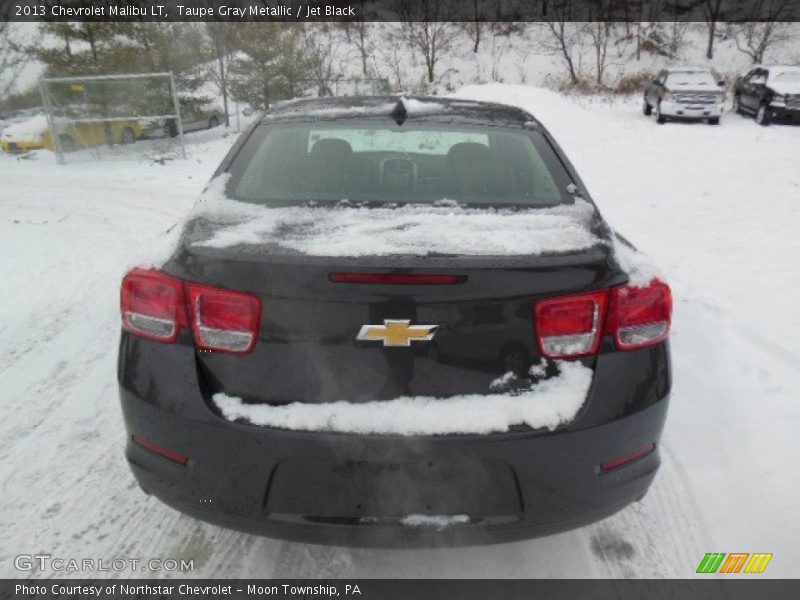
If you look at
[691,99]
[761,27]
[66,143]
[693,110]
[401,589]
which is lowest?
[66,143]

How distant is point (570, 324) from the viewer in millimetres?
1834

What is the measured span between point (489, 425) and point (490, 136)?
1.62m

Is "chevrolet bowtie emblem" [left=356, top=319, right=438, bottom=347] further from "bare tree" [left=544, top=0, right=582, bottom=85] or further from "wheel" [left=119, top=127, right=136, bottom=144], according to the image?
"bare tree" [left=544, top=0, right=582, bottom=85]

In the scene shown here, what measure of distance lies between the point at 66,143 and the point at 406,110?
1539 centimetres

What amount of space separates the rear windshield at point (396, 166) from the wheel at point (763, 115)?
17606 millimetres

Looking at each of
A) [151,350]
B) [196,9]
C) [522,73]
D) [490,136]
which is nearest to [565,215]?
[490,136]

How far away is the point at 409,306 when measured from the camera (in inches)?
69.2

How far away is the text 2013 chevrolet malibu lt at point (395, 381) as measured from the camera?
1.76m

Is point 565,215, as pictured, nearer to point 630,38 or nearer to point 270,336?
point 270,336

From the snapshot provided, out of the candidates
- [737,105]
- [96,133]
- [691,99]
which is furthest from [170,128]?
[737,105]

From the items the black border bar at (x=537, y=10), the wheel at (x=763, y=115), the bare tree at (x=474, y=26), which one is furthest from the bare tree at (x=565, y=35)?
the wheel at (x=763, y=115)

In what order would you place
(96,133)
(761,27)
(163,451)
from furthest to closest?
(761,27) < (96,133) < (163,451)

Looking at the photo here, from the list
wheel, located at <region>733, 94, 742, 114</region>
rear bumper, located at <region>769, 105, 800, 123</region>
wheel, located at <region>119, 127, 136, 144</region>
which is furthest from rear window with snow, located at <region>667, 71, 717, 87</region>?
wheel, located at <region>119, 127, 136, 144</region>

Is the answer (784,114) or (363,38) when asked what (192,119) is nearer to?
(784,114)
